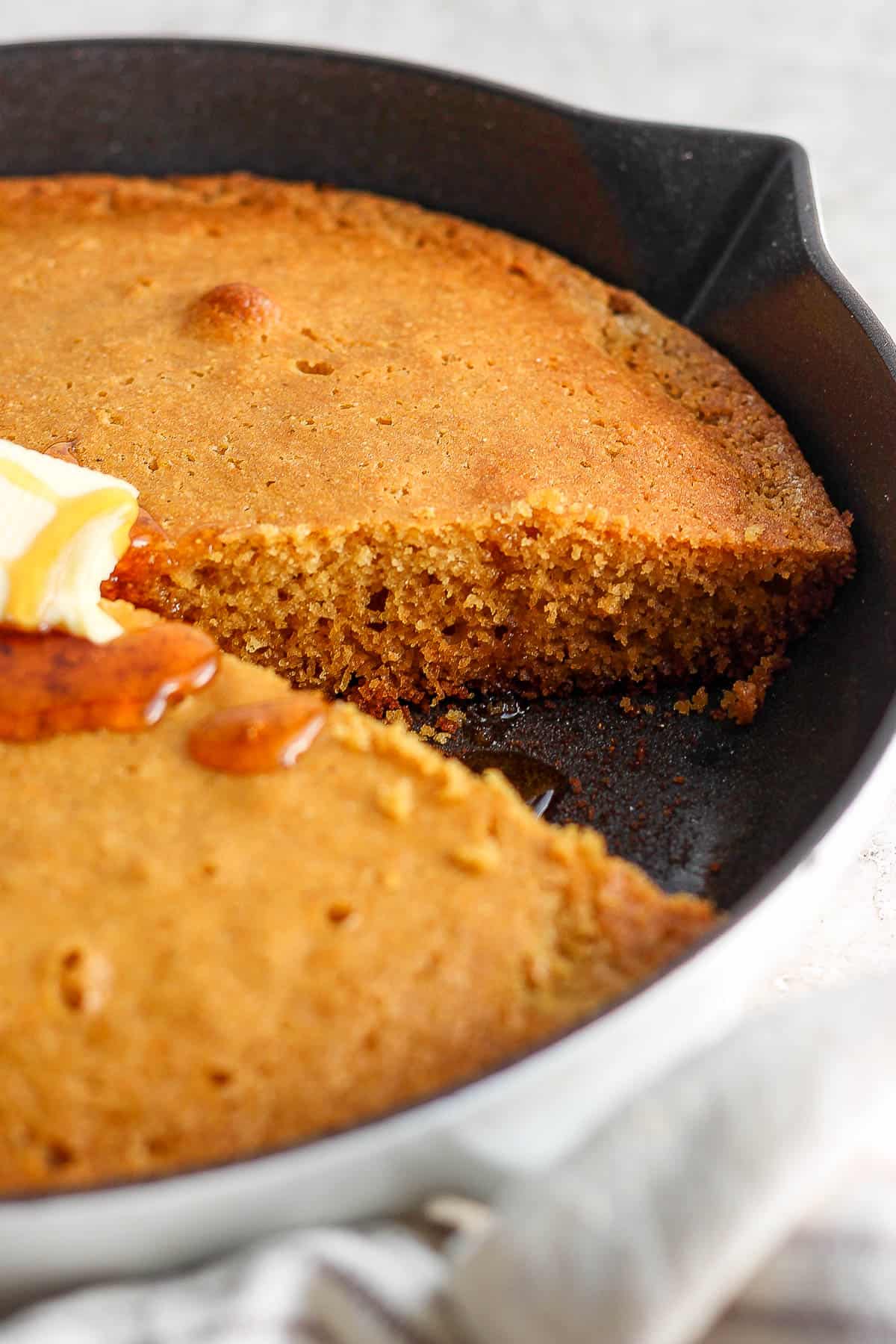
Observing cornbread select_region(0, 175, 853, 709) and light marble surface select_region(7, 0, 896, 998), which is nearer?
cornbread select_region(0, 175, 853, 709)

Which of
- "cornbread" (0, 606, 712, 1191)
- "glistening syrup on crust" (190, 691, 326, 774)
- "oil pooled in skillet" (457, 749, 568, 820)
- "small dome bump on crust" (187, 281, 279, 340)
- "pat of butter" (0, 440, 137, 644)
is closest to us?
"cornbread" (0, 606, 712, 1191)

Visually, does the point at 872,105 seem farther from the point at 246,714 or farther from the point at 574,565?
the point at 246,714

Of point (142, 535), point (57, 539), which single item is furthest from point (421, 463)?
point (57, 539)

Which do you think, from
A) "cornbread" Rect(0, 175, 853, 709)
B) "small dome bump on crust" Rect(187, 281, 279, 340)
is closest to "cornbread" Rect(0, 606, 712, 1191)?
"cornbread" Rect(0, 175, 853, 709)

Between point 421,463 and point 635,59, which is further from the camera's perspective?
point 635,59

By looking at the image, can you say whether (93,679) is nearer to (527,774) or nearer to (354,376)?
(527,774)

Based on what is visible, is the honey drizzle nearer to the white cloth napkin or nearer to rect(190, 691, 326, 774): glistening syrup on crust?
rect(190, 691, 326, 774): glistening syrup on crust
